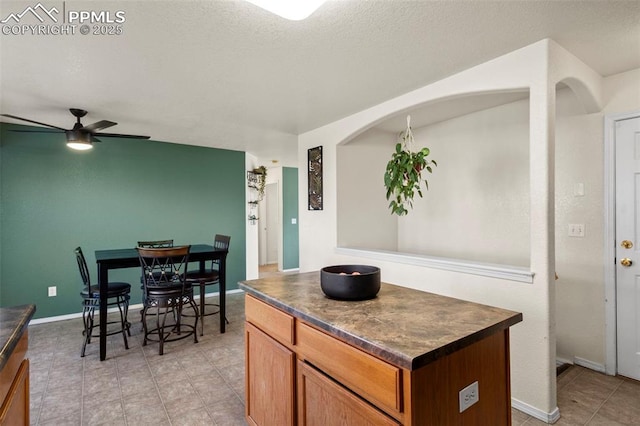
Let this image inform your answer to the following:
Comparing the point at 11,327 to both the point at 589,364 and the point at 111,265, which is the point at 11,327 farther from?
the point at 589,364

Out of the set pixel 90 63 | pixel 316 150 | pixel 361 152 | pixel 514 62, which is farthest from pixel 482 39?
pixel 90 63

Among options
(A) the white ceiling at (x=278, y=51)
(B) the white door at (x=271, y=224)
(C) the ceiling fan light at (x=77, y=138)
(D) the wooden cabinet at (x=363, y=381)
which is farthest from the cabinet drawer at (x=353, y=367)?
(B) the white door at (x=271, y=224)

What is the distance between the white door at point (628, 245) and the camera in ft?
8.10

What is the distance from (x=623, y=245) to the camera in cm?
252

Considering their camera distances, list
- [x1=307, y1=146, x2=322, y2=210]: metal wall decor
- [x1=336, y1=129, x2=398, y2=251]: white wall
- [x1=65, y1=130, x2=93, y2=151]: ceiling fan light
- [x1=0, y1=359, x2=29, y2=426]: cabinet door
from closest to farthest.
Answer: [x1=0, y1=359, x2=29, y2=426]: cabinet door < [x1=65, y1=130, x2=93, y2=151]: ceiling fan light < [x1=336, y1=129, x2=398, y2=251]: white wall < [x1=307, y1=146, x2=322, y2=210]: metal wall decor

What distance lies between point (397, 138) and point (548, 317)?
2919 mm

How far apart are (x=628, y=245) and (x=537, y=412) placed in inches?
58.2

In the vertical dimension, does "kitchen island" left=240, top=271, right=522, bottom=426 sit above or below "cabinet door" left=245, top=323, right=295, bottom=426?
above

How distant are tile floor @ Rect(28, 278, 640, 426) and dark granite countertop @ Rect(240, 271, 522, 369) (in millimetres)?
1122

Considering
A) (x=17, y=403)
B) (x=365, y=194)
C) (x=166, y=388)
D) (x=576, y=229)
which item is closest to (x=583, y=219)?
(x=576, y=229)

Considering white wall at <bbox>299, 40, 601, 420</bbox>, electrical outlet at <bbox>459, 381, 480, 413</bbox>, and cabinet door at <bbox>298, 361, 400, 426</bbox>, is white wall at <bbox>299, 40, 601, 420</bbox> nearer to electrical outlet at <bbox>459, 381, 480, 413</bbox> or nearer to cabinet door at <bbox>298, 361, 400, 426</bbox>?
electrical outlet at <bbox>459, 381, 480, 413</bbox>

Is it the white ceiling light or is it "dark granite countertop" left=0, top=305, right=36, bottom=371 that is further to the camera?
the white ceiling light

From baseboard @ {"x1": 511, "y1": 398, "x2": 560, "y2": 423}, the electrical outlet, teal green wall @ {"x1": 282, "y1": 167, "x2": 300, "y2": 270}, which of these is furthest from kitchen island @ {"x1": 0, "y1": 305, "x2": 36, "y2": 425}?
teal green wall @ {"x1": 282, "y1": 167, "x2": 300, "y2": 270}

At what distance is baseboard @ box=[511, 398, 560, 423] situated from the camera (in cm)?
204
